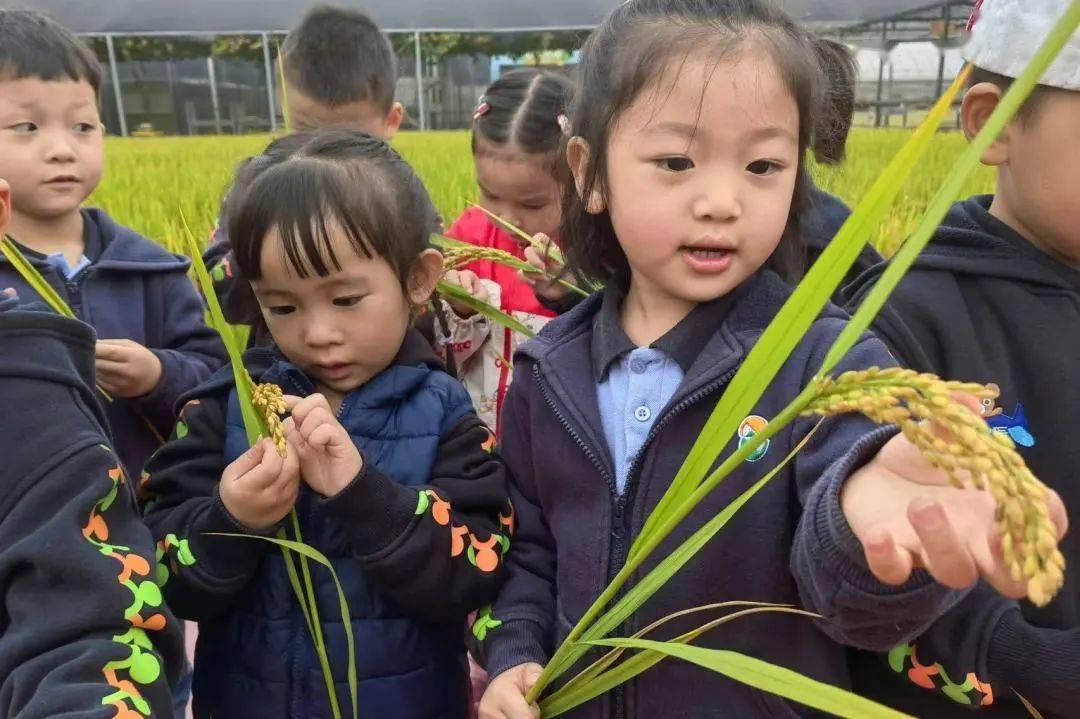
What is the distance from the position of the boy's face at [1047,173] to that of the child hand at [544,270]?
839 millimetres

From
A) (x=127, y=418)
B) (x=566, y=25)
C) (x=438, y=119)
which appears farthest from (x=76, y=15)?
(x=127, y=418)

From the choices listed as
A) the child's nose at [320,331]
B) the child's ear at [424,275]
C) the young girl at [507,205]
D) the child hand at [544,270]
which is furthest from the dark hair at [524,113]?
the child's nose at [320,331]

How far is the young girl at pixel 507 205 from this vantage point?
197cm

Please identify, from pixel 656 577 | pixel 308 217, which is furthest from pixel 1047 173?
pixel 308 217

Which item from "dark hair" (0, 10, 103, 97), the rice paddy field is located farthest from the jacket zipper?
the rice paddy field

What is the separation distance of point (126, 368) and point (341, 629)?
2.05ft

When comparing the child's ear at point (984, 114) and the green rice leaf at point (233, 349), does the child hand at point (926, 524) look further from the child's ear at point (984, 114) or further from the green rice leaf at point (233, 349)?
the green rice leaf at point (233, 349)

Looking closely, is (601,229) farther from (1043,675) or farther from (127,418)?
(127,418)

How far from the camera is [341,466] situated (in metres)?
1.15

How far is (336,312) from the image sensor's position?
4.23 feet

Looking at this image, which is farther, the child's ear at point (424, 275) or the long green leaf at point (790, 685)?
the child's ear at point (424, 275)

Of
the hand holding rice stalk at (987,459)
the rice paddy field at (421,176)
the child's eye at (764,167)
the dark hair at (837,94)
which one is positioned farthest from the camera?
the rice paddy field at (421,176)

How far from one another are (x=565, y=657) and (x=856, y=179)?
3.62 m

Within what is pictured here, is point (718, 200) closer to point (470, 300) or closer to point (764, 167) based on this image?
point (764, 167)
